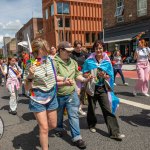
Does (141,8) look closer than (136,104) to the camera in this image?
No

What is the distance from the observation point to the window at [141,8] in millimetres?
22875

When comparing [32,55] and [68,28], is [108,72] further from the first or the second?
Result: [68,28]

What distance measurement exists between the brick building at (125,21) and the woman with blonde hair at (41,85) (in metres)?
20.3

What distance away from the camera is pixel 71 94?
159 inches

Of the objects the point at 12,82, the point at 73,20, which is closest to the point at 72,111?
the point at 12,82

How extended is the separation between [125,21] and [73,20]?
30259 millimetres

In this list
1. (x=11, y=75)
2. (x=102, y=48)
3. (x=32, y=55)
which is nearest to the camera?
(x=32, y=55)

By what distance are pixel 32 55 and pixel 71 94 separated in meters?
1.00

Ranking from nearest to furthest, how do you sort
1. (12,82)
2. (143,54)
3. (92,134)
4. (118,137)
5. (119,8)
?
(118,137), (92,134), (12,82), (143,54), (119,8)

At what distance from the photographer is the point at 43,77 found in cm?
340

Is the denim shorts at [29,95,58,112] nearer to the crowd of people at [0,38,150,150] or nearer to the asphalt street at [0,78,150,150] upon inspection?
the crowd of people at [0,38,150,150]

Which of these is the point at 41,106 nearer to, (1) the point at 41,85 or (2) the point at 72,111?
(1) the point at 41,85

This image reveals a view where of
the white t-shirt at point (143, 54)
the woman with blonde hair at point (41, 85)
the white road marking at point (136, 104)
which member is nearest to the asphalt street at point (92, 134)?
the white road marking at point (136, 104)

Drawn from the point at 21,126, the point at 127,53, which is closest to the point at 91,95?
the point at 21,126
